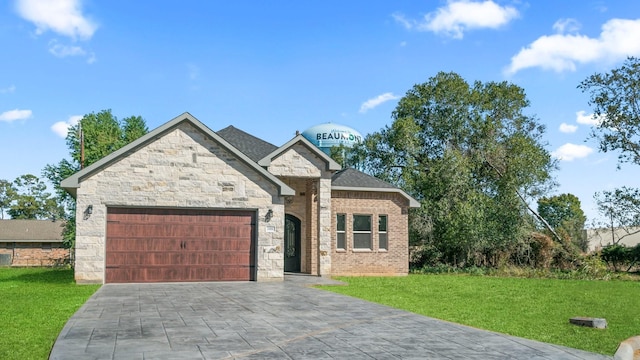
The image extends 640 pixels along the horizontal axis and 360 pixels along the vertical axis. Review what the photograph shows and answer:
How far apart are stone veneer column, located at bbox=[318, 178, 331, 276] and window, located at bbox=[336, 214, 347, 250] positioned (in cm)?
135

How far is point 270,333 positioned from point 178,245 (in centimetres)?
1067

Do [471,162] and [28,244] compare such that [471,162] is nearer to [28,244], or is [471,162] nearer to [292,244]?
[292,244]

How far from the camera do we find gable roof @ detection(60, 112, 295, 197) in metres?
18.2

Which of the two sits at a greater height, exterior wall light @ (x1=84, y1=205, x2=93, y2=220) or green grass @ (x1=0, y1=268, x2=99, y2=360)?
exterior wall light @ (x1=84, y1=205, x2=93, y2=220)

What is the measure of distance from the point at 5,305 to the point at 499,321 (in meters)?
10.8

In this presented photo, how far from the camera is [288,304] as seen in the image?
1312cm

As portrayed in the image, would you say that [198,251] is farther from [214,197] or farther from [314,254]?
[314,254]

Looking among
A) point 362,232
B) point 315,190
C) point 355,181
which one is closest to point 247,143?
point 315,190

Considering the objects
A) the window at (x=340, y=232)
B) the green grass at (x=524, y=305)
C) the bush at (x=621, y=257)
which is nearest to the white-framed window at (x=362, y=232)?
the window at (x=340, y=232)

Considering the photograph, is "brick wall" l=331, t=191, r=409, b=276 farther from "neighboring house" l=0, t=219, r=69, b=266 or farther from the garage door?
"neighboring house" l=0, t=219, r=69, b=266

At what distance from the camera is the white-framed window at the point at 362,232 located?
24.5 metres

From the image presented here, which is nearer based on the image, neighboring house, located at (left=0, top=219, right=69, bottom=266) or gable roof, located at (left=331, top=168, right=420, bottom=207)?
gable roof, located at (left=331, top=168, right=420, bottom=207)

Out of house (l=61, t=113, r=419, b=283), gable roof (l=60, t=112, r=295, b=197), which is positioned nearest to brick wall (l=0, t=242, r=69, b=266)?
house (l=61, t=113, r=419, b=283)

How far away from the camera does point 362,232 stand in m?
24.6
